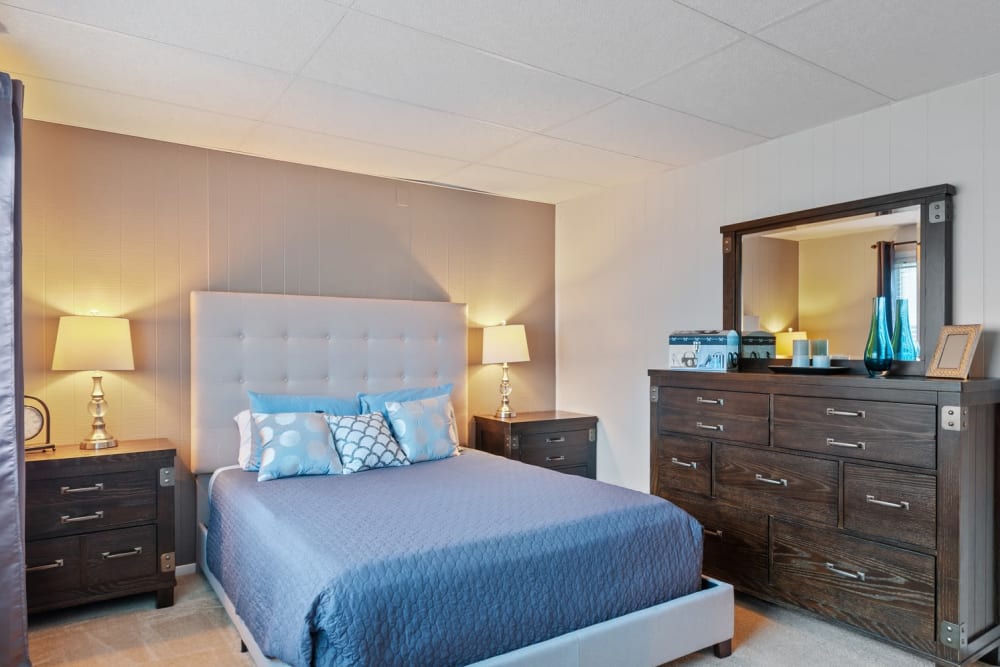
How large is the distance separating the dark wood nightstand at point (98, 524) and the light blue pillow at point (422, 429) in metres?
1.11

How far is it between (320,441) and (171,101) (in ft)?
5.57

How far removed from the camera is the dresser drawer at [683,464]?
10.7 feet

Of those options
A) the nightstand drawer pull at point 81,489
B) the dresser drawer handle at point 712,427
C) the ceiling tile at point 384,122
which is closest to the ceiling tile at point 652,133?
the ceiling tile at point 384,122

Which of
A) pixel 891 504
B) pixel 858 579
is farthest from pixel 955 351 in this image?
pixel 858 579

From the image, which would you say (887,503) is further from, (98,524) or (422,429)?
(98,524)

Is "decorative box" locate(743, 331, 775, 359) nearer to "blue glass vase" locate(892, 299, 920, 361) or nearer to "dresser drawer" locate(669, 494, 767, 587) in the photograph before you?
"blue glass vase" locate(892, 299, 920, 361)

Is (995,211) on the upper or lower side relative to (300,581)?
upper

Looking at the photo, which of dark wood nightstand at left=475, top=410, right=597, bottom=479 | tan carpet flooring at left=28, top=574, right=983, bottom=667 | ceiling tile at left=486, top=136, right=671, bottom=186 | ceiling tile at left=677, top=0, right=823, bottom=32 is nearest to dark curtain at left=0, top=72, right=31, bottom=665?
tan carpet flooring at left=28, top=574, right=983, bottom=667

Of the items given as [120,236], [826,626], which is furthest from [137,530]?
[826,626]

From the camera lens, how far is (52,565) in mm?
Answer: 2791

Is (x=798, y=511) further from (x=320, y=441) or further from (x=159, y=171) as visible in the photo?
(x=159, y=171)

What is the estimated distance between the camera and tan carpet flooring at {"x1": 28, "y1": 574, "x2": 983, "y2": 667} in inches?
99.2

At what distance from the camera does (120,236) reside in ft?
11.0

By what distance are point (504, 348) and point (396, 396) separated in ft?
2.83
